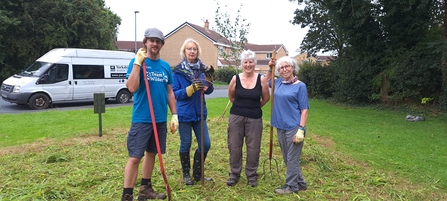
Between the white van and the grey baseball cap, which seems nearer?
the grey baseball cap

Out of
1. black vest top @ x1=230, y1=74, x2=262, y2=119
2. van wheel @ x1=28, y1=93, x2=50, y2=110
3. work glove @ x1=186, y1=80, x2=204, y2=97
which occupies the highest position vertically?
work glove @ x1=186, y1=80, x2=204, y2=97

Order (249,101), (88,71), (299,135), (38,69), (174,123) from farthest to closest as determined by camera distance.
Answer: (88,71) < (38,69) < (249,101) < (299,135) < (174,123)

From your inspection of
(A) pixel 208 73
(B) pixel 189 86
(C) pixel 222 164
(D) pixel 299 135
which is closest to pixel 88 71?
(C) pixel 222 164

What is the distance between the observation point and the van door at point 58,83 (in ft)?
40.0

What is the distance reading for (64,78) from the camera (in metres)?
12.5

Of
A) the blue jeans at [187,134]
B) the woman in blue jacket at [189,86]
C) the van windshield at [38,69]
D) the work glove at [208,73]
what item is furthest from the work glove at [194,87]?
the van windshield at [38,69]

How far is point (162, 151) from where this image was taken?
11.5 ft

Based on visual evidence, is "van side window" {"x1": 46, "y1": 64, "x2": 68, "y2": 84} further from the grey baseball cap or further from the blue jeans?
the grey baseball cap

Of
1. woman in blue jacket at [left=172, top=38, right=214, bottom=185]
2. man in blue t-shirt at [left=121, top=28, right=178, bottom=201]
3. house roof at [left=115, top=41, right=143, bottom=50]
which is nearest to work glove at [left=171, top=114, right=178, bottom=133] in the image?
man in blue t-shirt at [left=121, top=28, right=178, bottom=201]

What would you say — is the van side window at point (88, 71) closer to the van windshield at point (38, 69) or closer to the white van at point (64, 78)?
the white van at point (64, 78)

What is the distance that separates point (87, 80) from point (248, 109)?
35.4ft

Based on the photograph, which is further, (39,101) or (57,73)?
(57,73)

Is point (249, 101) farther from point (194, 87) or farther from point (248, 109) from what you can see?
point (194, 87)

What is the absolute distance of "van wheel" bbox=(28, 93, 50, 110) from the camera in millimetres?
11875
